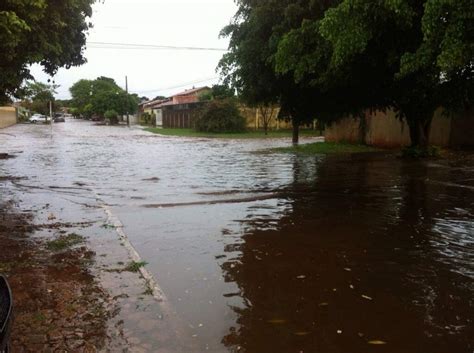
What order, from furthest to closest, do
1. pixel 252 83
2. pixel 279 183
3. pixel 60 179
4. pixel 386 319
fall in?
1. pixel 252 83
2. pixel 60 179
3. pixel 279 183
4. pixel 386 319

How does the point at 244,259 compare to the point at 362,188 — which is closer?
the point at 244,259

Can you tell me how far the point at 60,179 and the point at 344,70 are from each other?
27.6 feet

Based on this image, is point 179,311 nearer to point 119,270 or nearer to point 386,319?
point 119,270

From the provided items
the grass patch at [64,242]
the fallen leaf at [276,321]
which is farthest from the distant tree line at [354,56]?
the grass patch at [64,242]

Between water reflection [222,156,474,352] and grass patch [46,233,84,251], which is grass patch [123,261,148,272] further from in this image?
grass patch [46,233,84,251]

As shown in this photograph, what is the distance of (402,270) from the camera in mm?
5688

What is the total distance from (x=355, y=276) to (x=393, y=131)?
21.1m

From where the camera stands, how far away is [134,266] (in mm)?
5793

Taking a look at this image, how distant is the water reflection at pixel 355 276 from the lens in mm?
4070

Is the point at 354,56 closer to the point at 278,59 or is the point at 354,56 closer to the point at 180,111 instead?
the point at 278,59

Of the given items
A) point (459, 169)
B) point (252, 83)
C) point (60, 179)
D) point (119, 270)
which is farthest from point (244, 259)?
point (252, 83)

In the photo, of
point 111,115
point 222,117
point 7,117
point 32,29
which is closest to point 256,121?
point 222,117

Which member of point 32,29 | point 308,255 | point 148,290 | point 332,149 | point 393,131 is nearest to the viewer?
point 148,290

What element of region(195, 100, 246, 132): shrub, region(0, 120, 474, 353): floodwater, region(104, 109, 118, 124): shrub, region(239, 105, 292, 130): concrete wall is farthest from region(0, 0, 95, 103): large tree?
region(104, 109, 118, 124): shrub
